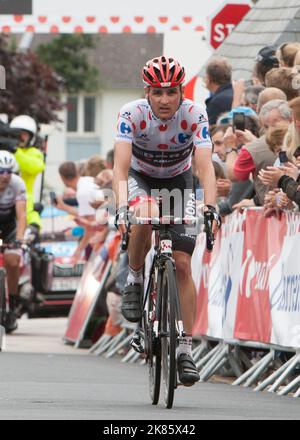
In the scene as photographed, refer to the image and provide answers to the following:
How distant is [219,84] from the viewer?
17719 millimetres

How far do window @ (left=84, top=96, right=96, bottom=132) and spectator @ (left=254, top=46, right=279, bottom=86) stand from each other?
74.1m

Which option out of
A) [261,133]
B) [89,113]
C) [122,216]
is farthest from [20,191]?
[89,113]

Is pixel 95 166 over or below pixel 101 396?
over

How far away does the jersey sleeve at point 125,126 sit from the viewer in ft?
37.9

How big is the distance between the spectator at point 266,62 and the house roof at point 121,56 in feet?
239

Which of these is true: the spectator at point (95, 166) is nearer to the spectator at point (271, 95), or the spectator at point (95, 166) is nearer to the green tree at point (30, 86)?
the spectator at point (271, 95)

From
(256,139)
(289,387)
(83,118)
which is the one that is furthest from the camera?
(83,118)

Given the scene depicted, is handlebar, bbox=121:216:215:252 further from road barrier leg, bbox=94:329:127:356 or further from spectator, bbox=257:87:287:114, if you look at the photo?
road barrier leg, bbox=94:329:127:356

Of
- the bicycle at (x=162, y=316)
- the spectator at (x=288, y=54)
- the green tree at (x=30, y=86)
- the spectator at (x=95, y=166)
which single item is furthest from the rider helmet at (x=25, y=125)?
the green tree at (x=30, y=86)

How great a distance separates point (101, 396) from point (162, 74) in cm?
230

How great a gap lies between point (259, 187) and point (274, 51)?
95.1 inches

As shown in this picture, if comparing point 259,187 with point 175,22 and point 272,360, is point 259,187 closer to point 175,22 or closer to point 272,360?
point 272,360

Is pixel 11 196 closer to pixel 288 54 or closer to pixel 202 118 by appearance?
pixel 288 54
